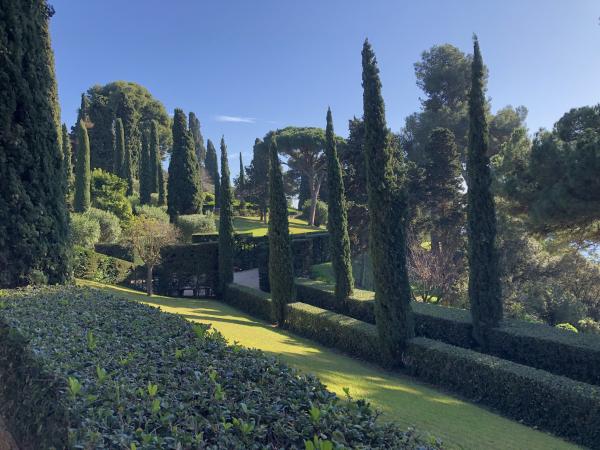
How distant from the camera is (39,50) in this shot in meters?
10.7

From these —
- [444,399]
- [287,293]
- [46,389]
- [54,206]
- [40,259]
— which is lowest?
[444,399]

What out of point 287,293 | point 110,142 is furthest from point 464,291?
point 110,142

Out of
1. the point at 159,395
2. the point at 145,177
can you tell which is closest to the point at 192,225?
the point at 145,177

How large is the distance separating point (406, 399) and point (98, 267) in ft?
56.8

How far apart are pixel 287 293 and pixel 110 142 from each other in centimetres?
4189

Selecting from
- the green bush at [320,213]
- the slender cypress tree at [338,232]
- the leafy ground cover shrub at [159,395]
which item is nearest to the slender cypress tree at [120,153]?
the green bush at [320,213]

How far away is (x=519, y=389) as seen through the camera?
29.6 ft

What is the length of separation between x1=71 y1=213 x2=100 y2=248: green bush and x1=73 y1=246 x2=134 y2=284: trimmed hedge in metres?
2.75

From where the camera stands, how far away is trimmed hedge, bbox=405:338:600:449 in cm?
791

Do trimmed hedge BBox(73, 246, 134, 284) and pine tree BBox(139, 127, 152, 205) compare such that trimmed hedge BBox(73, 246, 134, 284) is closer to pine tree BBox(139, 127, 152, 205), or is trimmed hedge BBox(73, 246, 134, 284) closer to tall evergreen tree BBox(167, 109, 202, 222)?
tall evergreen tree BBox(167, 109, 202, 222)

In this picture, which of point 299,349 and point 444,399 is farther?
point 299,349

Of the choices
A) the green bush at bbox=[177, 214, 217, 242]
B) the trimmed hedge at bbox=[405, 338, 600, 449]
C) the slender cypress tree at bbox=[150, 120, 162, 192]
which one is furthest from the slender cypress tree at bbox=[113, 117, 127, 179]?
the trimmed hedge at bbox=[405, 338, 600, 449]

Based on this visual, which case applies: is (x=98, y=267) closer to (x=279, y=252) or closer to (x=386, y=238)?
(x=279, y=252)

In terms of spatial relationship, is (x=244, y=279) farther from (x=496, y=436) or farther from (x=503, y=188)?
(x=496, y=436)
